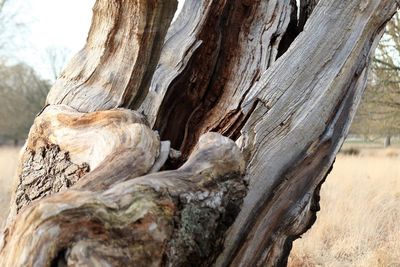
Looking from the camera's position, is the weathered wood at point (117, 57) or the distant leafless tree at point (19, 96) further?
the distant leafless tree at point (19, 96)

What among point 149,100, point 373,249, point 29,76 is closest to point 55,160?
point 149,100

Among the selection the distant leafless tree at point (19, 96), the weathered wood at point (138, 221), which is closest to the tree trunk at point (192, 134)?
the weathered wood at point (138, 221)

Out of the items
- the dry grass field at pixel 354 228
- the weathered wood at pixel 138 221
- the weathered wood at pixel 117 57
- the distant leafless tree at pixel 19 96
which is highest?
the weathered wood at pixel 117 57

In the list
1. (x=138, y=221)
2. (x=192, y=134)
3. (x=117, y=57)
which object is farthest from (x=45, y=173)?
(x=138, y=221)

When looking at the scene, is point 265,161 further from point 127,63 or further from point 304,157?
point 127,63

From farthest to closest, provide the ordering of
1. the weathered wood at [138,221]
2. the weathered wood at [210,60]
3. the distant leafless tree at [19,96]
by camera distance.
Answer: the distant leafless tree at [19,96]
the weathered wood at [210,60]
the weathered wood at [138,221]

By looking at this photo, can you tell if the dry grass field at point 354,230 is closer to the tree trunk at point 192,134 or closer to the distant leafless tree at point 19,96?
the tree trunk at point 192,134
